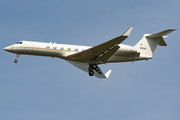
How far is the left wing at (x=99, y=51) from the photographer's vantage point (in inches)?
742

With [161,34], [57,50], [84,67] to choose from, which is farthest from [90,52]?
[161,34]

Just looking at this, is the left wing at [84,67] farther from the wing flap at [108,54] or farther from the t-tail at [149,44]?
the t-tail at [149,44]

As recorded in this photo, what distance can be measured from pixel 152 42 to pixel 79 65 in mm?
7830

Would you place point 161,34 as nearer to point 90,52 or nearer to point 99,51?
point 99,51

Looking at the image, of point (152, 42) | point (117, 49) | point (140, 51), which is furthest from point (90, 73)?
point (152, 42)

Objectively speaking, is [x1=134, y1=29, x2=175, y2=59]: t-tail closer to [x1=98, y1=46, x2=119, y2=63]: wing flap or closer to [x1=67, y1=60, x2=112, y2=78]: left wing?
[x1=98, y1=46, x2=119, y2=63]: wing flap

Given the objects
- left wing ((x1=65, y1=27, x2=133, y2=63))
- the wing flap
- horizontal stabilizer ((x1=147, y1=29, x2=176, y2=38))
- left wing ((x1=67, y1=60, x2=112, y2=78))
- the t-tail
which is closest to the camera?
left wing ((x1=65, y1=27, x2=133, y2=63))

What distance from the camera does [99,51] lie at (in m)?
21.1

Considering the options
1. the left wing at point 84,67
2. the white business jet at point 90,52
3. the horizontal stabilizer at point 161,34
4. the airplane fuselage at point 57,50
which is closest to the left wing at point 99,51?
the white business jet at point 90,52

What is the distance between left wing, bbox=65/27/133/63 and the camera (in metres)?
18.9

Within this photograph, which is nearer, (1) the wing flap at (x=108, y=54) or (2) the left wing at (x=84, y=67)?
(1) the wing flap at (x=108, y=54)

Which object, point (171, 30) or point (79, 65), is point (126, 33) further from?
point (79, 65)

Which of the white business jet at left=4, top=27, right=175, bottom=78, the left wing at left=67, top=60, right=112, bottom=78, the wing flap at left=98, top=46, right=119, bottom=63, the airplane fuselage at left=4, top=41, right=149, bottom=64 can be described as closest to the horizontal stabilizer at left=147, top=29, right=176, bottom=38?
the white business jet at left=4, top=27, right=175, bottom=78

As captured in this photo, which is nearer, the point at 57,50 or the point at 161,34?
the point at 57,50
